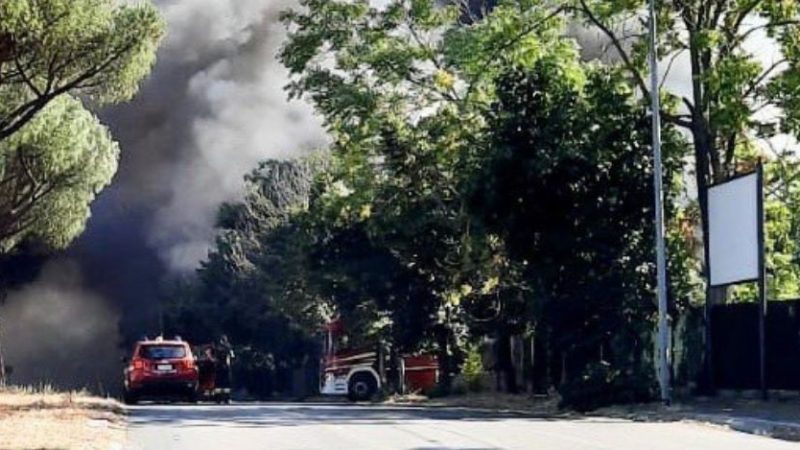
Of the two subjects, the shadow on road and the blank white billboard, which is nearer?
the shadow on road

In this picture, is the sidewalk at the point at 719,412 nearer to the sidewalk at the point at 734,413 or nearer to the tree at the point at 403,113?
the sidewalk at the point at 734,413

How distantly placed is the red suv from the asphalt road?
12059 mm

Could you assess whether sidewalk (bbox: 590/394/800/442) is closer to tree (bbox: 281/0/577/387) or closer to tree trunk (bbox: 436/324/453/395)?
tree (bbox: 281/0/577/387)

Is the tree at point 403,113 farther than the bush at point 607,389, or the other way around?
the tree at point 403,113

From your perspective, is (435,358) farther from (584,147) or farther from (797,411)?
(797,411)

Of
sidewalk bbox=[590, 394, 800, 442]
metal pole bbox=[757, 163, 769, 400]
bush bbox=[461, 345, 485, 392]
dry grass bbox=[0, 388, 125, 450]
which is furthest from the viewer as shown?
bush bbox=[461, 345, 485, 392]

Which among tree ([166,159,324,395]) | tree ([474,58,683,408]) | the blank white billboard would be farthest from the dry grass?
tree ([166,159,324,395])

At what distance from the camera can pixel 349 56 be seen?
4497 centimetres

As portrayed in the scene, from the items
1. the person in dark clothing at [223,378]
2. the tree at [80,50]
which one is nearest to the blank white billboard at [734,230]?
the tree at [80,50]

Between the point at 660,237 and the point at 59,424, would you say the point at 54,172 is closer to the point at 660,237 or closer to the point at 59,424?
the point at 660,237

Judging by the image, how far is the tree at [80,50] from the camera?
29.0 m

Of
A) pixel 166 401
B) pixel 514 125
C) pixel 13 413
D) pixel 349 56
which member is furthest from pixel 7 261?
pixel 13 413

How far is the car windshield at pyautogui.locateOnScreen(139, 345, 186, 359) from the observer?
43594 mm

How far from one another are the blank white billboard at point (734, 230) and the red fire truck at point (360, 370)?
835 inches
